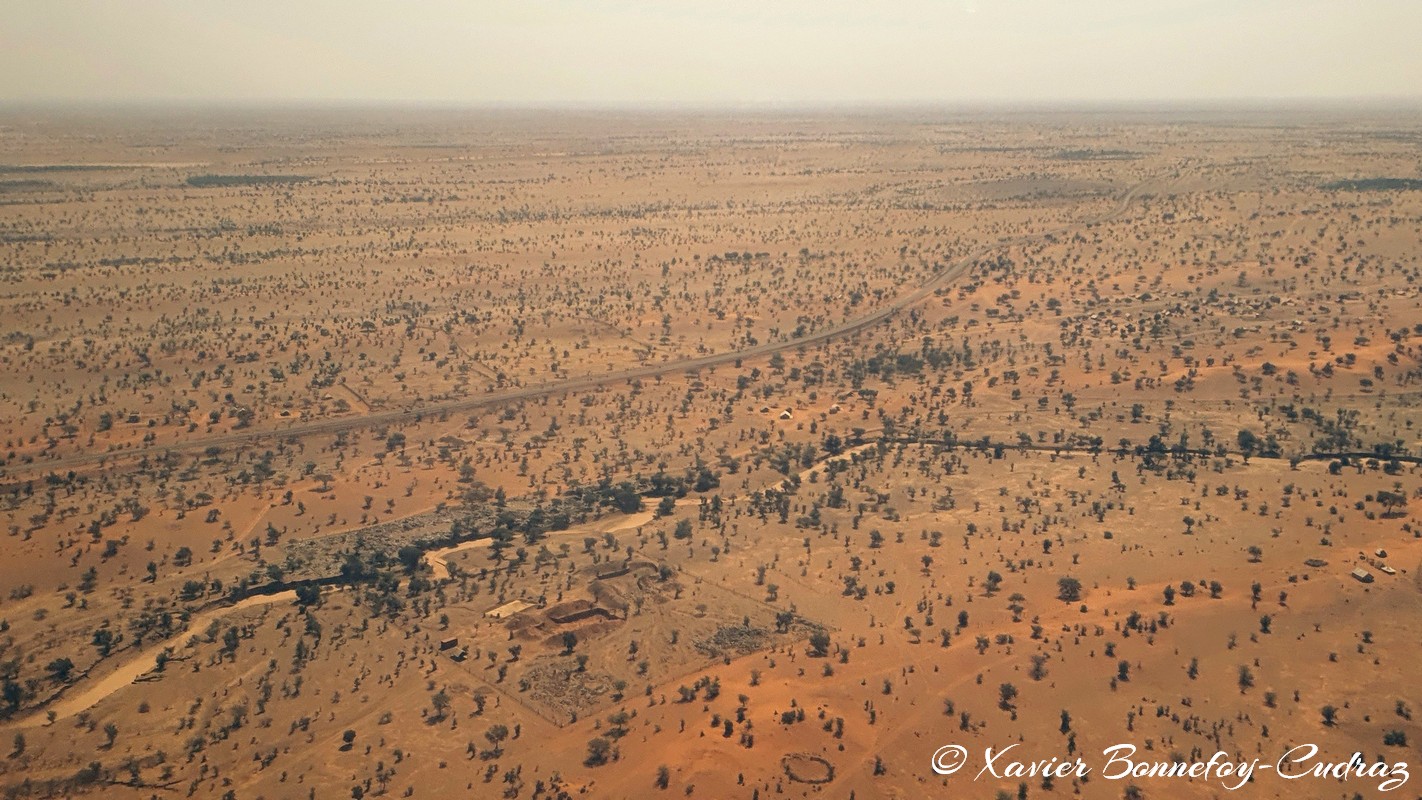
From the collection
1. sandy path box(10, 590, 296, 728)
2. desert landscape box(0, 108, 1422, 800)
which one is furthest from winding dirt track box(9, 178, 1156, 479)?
sandy path box(10, 590, 296, 728)

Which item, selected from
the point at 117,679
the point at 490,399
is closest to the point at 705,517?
the point at 490,399

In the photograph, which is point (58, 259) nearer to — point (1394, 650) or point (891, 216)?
point (891, 216)

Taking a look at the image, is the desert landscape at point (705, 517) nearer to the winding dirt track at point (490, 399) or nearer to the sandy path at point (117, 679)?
the sandy path at point (117, 679)

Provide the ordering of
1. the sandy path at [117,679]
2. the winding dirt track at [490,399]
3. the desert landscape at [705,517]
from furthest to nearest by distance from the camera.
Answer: the winding dirt track at [490,399] → the sandy path at [117,679] → the desert landscape at [705,517]

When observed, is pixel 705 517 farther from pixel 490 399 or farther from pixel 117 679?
pixel 117 679

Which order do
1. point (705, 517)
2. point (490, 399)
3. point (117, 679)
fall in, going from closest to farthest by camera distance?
point (117, 679)
point (705, 517)
point (490, 399)

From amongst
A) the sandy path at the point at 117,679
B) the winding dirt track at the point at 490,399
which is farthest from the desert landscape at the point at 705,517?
the winding dirt track at the point at 490,399

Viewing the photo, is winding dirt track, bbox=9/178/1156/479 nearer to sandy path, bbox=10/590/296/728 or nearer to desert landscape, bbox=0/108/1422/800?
desert landscape, bbox=0/108/1422/800

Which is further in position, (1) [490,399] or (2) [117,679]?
(1) [490,399]
